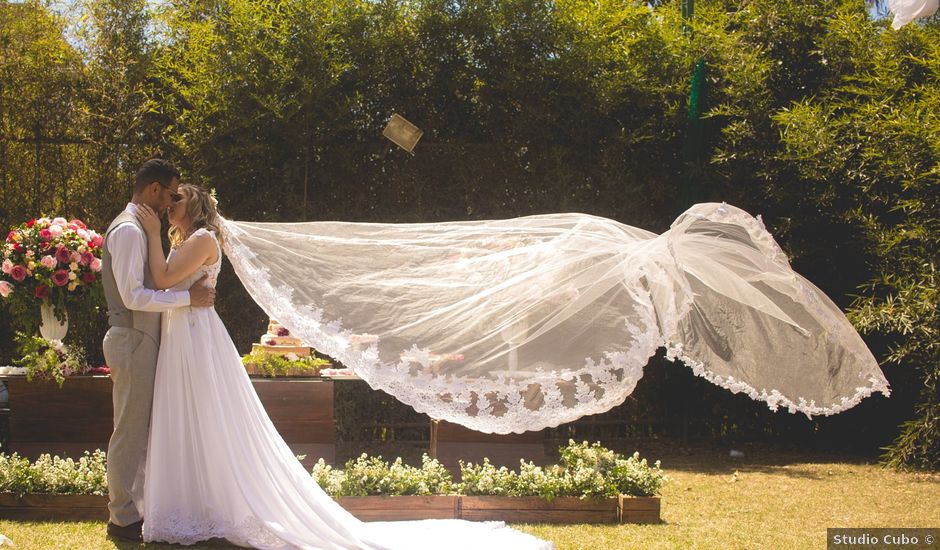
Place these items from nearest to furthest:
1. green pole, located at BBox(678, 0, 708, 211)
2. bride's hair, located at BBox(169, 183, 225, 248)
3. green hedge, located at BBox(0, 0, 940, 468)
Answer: bride's hair, located at BBox(169, 183, 225, 248)
green hedge, located at BBox(0, 0, 940, 468)
green pole, located at BBox(678, 0, 708, 211)

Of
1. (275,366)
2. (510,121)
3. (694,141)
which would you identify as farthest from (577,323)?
(694,141)

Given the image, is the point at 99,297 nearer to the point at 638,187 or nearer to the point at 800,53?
the point at 638,187

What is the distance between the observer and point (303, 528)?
4.36 m

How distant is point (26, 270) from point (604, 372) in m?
3.43

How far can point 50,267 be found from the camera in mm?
5535

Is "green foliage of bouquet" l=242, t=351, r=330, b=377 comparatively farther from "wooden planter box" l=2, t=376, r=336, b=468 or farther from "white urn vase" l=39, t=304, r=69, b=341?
"white urn vase" l=39, t=304, r=69, b=341

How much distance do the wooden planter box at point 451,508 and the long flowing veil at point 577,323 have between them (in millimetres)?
713

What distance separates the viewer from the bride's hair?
4.61m

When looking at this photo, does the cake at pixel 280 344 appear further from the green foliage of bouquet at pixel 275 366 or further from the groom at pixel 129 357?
the groom at pixel 129 357

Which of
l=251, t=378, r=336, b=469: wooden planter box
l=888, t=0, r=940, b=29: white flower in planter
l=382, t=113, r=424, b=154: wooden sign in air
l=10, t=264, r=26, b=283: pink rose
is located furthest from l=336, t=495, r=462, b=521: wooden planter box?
l=888, t=0, r=940, b=29: white flower in planter

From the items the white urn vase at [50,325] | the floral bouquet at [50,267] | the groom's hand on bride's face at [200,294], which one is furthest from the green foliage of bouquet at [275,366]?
the groom's hand on bride's face at [200,294]

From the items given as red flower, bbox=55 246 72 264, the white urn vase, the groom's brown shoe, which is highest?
red flower, bbox=55 246 72 264

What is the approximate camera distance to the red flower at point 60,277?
18.2 feet

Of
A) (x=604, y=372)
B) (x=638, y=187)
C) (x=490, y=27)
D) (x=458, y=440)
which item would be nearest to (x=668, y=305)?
(x=604, y=372)
